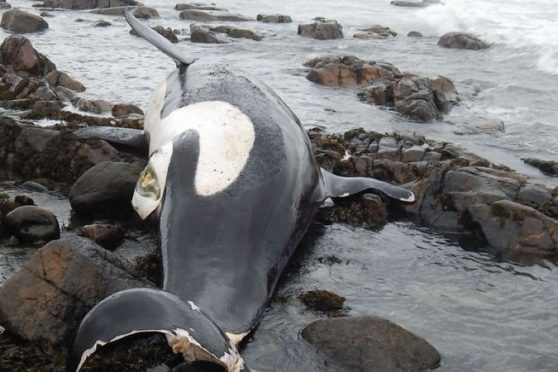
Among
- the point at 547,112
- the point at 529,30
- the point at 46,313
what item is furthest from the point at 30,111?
the point at 529,30

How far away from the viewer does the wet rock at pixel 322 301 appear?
6113 millimetres

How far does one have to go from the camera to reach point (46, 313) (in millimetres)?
4934

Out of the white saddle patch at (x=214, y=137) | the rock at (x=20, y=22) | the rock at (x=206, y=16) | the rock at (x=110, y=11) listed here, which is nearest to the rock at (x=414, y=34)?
the rock at (x=206, y=16)

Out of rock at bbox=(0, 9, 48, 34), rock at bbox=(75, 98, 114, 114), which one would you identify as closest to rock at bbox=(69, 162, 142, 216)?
rock at bbox=(75, 98, 114, 114)

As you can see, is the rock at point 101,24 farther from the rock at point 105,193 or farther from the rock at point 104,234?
the rock at point 104,234

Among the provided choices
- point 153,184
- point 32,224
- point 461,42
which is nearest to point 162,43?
point 32,224

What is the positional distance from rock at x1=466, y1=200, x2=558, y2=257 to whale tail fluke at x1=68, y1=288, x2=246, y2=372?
4263mm

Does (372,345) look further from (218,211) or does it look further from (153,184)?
(153,184)

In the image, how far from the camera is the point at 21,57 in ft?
54.3

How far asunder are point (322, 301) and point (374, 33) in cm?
2577

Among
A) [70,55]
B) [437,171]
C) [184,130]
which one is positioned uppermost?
[184,130]

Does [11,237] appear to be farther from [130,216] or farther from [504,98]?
[504,98]

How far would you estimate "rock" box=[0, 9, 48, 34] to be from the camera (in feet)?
82.8

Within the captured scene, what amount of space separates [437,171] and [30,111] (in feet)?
22.2
